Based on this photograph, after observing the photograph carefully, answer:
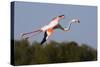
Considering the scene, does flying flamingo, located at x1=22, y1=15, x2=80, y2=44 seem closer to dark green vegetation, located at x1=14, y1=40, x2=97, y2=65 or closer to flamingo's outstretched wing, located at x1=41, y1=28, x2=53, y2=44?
flamingo's outstretched wing, located at x1=41, y1=28, x2=53, y2=44

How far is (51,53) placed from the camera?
2.80 m

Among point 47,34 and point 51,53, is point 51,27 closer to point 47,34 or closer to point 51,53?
point 47,34

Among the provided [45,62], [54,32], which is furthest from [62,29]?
[45,62]

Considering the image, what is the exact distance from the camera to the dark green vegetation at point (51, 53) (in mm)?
2641

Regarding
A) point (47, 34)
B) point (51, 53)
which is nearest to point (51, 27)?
point (47, 34)

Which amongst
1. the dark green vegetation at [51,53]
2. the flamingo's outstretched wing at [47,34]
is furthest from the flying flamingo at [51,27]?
the dark green vegetation at [51,53]

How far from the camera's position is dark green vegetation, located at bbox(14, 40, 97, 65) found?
2641 mm

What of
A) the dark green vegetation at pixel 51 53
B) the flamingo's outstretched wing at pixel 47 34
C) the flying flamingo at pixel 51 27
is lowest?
the dark green vegetation at pixel 51 53

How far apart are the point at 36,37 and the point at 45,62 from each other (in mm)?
332

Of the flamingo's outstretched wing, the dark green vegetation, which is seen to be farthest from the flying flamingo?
the dark green vegetation

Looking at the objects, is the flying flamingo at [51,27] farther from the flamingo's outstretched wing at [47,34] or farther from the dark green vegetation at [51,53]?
the dark green vegetation at [51,53]

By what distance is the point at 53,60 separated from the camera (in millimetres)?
2811

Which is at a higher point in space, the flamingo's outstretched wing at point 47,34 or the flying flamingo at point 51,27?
the flying flamingo at point 51,27

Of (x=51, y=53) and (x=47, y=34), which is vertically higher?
(x=47, y=34)
